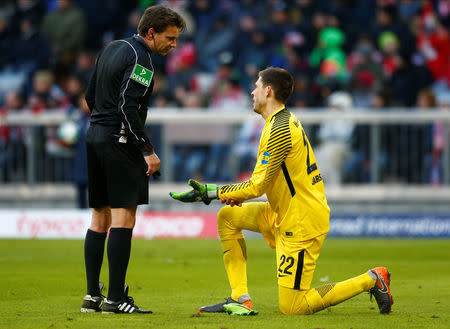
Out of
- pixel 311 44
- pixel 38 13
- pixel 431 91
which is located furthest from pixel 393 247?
pixel 38 13

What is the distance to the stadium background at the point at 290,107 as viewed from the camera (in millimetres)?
17578

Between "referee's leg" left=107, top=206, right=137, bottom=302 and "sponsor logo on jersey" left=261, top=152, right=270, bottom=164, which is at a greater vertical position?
"sponsor logo on jersey" left=261, top=152, right=270, bottom=164

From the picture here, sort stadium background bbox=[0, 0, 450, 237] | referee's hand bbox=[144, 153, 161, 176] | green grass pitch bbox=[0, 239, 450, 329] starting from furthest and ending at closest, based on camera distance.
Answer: stadium background bbox=[0, 0, 450, 237], referee's hand bbox=[144, 153, 161, 176], green grass pitch bbox=[0, 239, 450, 329]

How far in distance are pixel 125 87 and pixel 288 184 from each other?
1.55m

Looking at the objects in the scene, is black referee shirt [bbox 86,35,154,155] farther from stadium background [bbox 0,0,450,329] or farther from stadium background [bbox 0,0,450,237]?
stadium background [bbox 0,0,450,237]

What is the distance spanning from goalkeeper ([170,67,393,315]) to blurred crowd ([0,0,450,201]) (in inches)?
387

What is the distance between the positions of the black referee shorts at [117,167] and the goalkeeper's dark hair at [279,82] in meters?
1.24

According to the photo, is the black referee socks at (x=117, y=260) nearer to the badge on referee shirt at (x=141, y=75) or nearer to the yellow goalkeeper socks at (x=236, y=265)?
the yellow goalkeeper socks at (x=236, y=265)

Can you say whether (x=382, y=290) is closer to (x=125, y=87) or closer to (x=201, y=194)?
(x=201, y=194)

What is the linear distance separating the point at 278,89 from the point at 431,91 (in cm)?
1156

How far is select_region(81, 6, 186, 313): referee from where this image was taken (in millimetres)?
7668

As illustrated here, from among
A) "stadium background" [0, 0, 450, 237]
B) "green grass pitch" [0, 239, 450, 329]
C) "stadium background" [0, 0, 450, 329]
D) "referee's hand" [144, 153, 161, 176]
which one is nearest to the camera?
"green grass pitch" [0, 239, 450, 329]

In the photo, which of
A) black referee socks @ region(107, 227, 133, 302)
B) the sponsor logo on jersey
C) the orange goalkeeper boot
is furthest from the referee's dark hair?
the orange goalkeeper boot

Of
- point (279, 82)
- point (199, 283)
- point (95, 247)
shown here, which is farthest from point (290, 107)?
point (95, 247)
